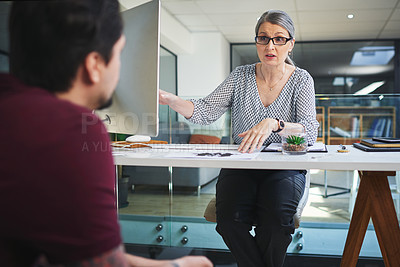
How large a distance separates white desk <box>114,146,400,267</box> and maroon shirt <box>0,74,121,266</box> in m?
0.72

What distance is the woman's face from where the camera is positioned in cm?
162

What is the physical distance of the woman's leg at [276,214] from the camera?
133 centimetres

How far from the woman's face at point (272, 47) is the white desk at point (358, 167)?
1.56 feet

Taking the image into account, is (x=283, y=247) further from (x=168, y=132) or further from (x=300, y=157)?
(x=168, y=132)

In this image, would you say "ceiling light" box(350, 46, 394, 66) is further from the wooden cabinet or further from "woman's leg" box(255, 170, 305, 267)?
Answer: "woman's leg" box(255, 170, 305, 267)

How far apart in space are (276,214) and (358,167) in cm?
35

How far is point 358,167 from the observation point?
1088 millimetres

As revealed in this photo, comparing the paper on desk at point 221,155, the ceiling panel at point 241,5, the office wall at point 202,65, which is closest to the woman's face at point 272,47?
the paper on desk at point 221,155

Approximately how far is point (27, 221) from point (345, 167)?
0.88 metres

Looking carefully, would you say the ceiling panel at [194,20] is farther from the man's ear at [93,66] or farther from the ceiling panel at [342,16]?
the man's ear at [93,66]

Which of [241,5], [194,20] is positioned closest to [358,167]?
[241,5]

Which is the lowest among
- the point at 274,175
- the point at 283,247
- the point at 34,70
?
the point at 283,247

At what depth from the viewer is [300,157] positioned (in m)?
1.21

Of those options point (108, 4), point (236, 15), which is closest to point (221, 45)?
point (236, 15)
